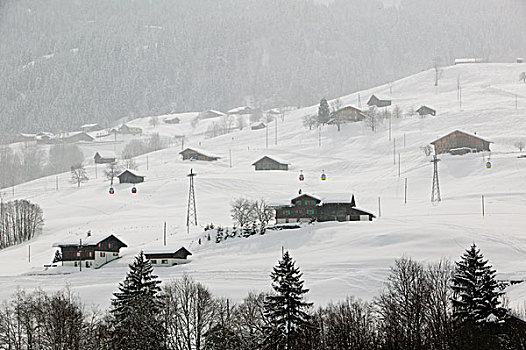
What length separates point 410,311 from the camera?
108ft

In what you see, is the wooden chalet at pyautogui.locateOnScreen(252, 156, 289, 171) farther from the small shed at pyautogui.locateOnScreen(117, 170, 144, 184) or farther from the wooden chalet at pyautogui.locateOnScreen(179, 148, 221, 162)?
the small shed at pyautogui.locateOnScreen(117, 170, 144, 184)

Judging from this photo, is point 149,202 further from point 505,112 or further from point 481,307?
point 481,307

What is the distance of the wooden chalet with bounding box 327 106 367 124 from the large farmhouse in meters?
62.6

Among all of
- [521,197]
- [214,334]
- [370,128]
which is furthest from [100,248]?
[370,128]

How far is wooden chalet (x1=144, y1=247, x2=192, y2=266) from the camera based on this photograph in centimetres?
5966

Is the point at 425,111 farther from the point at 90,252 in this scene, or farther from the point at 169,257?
the point at 169,257

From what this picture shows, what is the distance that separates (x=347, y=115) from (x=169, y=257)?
78.1m

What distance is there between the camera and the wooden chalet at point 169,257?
59.7m

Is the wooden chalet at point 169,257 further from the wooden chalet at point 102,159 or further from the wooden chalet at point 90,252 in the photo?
the wooden chalet at point 102,159

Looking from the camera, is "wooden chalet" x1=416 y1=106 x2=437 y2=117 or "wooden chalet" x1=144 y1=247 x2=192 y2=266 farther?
"wooden chalet" x1=416 y1=106 x2=437 y2=117

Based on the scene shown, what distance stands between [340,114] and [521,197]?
195ft

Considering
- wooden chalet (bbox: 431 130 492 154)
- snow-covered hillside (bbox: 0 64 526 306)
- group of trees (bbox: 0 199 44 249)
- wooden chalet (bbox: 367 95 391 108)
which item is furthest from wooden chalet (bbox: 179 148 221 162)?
wooden chalet (bbox: 367 95 391 108)

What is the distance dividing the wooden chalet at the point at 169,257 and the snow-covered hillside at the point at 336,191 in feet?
3.73

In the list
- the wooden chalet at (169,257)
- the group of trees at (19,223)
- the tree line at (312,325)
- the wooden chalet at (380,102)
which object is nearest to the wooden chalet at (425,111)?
the wooden chalet at (380,102)
